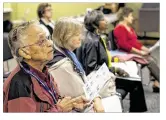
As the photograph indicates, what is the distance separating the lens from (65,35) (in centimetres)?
159

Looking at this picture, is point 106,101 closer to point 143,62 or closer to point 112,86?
point 112,86

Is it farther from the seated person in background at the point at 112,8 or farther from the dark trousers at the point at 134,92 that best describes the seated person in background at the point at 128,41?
the dark trousers at the point at 134,92

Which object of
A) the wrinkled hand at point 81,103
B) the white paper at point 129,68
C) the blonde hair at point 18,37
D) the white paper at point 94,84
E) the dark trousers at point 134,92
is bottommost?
the dark trousers at point 134,92

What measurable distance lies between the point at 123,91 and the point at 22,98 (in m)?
1.24

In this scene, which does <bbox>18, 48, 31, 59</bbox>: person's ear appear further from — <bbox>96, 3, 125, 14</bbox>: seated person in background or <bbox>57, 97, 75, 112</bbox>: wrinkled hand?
<bbox>96, 3, 125, 14</bbox>: seated person in background

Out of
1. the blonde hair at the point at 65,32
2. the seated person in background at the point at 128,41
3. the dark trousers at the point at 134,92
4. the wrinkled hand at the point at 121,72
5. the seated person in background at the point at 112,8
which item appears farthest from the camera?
the seated person in background at the point at 128,41

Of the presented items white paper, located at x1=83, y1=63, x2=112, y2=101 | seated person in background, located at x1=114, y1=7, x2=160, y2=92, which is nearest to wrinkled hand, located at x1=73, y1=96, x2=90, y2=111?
white paper, located at x1=83, y1=63, x2=112, y2=101

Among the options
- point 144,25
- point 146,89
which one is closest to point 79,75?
point 146,89

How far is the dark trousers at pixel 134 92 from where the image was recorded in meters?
2.35

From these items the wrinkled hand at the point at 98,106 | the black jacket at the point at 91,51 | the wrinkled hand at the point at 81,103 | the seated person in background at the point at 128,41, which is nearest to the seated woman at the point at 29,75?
the wrinkled hand at the point at 81,103

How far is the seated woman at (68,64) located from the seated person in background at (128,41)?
4.45 feet

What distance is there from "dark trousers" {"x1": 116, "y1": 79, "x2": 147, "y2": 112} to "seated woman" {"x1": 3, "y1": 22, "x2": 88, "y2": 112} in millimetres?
1048

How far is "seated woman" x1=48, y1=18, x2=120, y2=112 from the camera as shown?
4.98ft

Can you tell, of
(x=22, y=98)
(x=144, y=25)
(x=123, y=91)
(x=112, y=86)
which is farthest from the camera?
(x=144, y=25)
